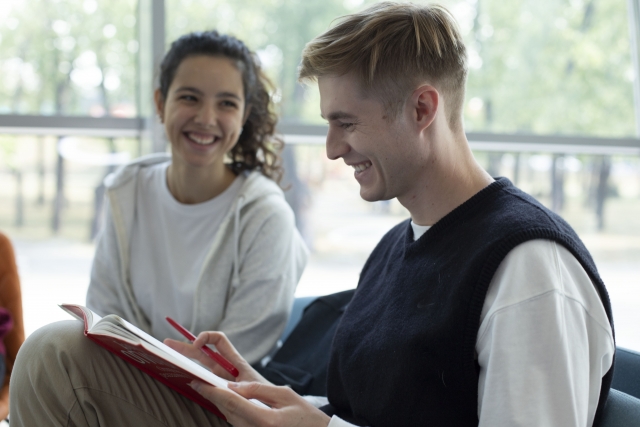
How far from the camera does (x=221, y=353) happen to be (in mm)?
1388

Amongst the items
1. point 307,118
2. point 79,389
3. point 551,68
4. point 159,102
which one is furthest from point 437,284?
point 551,68

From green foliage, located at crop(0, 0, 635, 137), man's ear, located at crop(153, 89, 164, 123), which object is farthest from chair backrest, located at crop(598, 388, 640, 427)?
green foliage, located at crop(0, 0, 635, 137)

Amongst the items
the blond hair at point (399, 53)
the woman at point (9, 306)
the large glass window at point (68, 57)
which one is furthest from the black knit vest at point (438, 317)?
the large glass window at point (68, 57)

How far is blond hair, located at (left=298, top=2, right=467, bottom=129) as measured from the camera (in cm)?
111

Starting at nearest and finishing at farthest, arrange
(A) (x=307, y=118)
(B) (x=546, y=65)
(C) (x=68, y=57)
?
(C) (x=68, y=57) < (A) (x=307, y=118) < (B) (x=546, y=65)

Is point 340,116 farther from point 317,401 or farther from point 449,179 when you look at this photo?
point 317,401

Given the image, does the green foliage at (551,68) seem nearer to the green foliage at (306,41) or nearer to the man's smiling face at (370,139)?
the green foliage at (306,41)

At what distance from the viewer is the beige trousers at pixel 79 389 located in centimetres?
115

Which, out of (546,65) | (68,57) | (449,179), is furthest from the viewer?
(546,65)

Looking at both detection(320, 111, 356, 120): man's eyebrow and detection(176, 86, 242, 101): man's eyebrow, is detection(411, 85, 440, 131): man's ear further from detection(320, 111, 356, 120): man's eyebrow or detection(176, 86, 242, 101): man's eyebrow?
detection(176, 86, 242, 101): man's eyebrow

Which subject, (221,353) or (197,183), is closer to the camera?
(221,353)

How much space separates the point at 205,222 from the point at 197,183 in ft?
0.42

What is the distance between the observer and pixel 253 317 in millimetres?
1793

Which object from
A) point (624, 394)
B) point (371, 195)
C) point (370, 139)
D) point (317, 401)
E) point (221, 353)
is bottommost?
point (317, 401)
